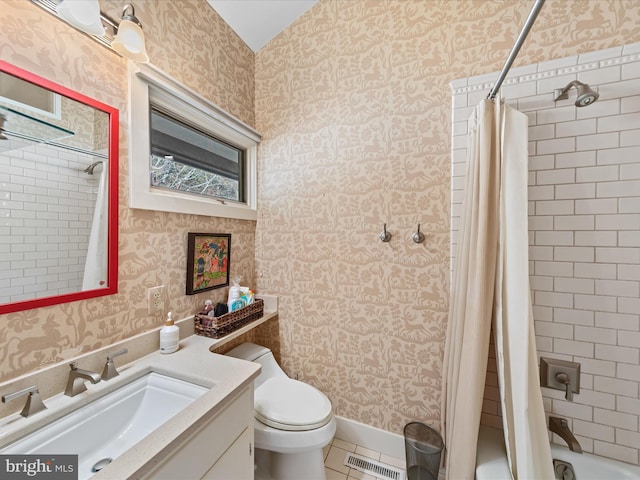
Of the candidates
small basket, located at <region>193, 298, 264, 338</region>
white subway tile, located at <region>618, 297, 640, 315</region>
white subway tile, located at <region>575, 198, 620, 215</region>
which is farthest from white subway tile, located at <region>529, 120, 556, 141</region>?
small basket, located at <region>193, 298, 264, 338</region>

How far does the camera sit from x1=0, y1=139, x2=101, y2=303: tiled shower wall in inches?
30.5

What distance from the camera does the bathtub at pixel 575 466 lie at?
1055 millimetres

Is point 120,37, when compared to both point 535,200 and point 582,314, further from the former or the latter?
point 582,314

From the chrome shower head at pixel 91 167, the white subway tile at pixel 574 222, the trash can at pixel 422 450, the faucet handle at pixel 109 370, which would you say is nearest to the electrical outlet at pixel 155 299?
the faucet handle at pixel 109 370

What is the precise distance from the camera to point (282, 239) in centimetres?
182

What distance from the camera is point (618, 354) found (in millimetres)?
1122

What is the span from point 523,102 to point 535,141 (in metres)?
0.20

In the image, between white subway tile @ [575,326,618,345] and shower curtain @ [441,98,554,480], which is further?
white subway tile @ [575,326,618,345]

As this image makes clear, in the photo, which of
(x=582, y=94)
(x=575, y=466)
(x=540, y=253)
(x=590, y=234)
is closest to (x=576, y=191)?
(x=590, y=234)

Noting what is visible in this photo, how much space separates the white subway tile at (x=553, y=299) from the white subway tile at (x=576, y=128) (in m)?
0.73

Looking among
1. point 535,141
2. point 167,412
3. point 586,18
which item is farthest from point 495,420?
point 586,18

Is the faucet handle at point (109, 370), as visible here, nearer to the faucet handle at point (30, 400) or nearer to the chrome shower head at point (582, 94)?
the faucet handle at point (30, 400)

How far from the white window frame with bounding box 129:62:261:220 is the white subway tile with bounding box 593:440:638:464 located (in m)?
2.15
